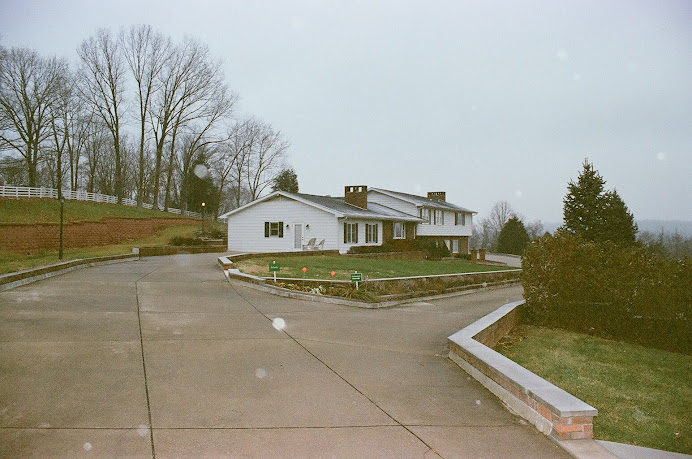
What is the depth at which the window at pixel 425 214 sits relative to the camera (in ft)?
139

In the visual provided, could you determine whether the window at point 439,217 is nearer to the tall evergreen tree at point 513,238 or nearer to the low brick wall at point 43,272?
the tall evergreen tree at point 513,238

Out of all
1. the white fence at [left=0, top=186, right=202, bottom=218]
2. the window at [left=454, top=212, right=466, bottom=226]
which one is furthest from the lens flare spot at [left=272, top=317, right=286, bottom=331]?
the window at [left=454, top=212, right=466, bottom=226]

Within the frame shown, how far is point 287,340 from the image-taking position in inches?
309

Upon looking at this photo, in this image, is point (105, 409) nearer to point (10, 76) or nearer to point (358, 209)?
point (358, 209)

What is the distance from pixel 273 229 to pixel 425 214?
50.7 ft

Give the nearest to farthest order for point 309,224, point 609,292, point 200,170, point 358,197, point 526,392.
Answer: point 526,392 → point 609,292 → point 309,224 → point 358,197 → point 200,170

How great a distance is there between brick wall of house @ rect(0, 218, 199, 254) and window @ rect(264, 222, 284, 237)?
10.2m

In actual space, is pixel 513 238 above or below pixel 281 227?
below

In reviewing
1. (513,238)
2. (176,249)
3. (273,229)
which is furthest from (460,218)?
(176,249)

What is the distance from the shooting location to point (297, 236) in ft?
106

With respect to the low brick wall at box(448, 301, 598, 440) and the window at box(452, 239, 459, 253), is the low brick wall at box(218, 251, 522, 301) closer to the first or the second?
the low brick wall at box(448, 301, 598, 440)

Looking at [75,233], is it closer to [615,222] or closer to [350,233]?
[350,233]

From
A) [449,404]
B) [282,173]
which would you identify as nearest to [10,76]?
[282,173]

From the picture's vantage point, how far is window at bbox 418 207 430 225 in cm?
4226
